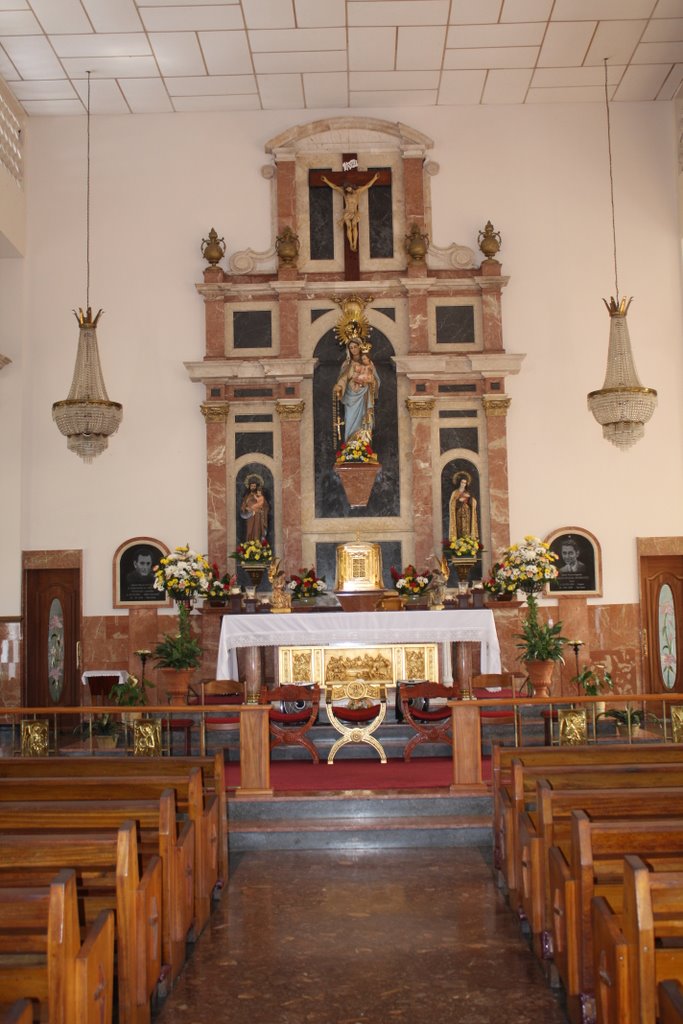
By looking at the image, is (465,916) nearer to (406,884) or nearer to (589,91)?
(406,884)

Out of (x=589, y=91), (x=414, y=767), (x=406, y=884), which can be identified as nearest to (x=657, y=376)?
(x=589, y=91)

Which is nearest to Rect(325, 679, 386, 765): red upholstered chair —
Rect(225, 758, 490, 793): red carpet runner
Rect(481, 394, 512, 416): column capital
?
Rect(225, 758, 490, 793): red carpet runner

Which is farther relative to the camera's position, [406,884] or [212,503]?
[212,503]

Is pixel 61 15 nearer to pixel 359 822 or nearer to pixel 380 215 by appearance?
pixel 380 215

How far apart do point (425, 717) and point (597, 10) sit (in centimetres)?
879

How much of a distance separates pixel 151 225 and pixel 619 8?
6688 mm

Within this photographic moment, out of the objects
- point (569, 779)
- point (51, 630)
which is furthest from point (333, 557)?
point (569, 779)

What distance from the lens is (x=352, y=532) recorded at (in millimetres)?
13773

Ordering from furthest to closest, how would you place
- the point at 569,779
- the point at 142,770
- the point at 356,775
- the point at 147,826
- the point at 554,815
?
the point at 356,775, the point at 142,770, the point at 569,779, the point at 554,815, the point at 147,826

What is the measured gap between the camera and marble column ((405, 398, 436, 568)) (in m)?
13.6

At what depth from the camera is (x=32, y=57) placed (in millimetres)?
12977

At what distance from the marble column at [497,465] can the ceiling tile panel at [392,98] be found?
14.2 ft

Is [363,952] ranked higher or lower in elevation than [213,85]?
lower

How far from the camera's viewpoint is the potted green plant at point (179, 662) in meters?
11.3
